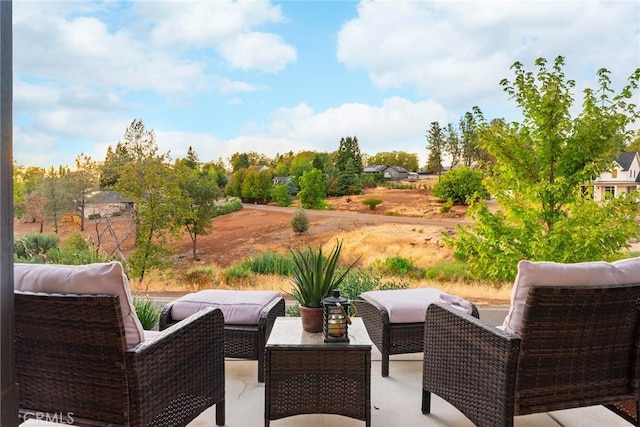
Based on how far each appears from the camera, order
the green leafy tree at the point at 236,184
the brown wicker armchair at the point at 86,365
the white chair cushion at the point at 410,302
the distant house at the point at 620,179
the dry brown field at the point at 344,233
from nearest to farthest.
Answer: the brown wicker armchair at the point at 86,365 → the white chair cushion at the point at 410,302 → the distant house at the point at 620,179 → the dry brown field at the point at 344,233 → the green leafy tree at the point at 236,184

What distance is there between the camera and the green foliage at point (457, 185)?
6139 mm

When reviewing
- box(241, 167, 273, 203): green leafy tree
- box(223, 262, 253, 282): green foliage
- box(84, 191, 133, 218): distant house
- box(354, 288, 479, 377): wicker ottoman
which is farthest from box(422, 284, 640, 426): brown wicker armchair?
box(84, 191, 133, 218): distant house

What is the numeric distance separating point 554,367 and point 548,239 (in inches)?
114

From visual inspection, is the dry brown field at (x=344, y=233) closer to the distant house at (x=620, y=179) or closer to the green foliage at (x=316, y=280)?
the distant house at (x=620, y=179)

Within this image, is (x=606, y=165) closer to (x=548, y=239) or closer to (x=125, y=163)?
(x=548, y=239)

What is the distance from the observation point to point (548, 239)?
4.66 m

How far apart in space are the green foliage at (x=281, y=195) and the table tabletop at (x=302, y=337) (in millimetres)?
4158

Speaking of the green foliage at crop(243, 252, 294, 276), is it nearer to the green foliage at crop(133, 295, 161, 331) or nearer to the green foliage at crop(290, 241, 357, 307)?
the green foliage at crop(133, 295, 161, 331)

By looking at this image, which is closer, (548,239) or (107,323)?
(107,323)

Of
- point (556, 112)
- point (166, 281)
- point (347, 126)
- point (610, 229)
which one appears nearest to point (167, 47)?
point (347, 126)

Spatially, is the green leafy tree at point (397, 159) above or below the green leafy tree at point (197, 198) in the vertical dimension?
above

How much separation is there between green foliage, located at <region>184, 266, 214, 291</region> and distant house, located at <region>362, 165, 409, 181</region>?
2.66 m
